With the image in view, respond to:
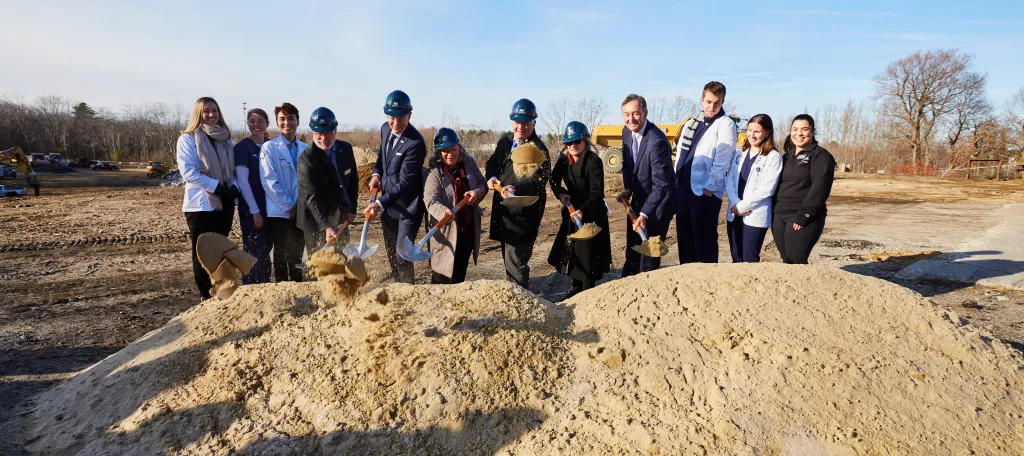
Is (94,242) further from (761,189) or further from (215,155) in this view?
(761,189)

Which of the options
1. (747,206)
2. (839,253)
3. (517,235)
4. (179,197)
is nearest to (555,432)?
(517,235)

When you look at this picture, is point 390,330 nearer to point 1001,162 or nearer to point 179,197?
point 179,197

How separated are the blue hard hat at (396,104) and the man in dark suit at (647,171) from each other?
174 centimetres

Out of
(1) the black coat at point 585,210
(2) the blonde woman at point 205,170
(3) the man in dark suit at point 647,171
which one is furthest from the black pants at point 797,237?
(2) the blonde woman at point 205,170

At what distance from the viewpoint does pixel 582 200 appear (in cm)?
437

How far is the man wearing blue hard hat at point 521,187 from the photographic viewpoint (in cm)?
410

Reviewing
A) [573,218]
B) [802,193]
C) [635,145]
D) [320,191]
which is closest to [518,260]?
[573,218]

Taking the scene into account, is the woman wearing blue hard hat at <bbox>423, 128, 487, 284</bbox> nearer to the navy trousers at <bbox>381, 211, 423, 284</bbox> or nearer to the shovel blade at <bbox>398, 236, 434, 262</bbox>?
the shovel blade at <bbox>398, 236, 434, 262</bbox>

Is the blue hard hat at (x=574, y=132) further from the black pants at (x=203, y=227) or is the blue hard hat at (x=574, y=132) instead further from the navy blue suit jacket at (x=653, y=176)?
the black pants at (x=203, y=227)

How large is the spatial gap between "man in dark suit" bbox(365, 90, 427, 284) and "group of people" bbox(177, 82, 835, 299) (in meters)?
0.01

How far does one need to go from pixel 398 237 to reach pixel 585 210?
152cm

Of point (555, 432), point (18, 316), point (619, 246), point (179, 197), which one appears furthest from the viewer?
point (179, 197)

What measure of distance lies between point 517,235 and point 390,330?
5.05ft

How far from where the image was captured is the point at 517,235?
413 centimetres
